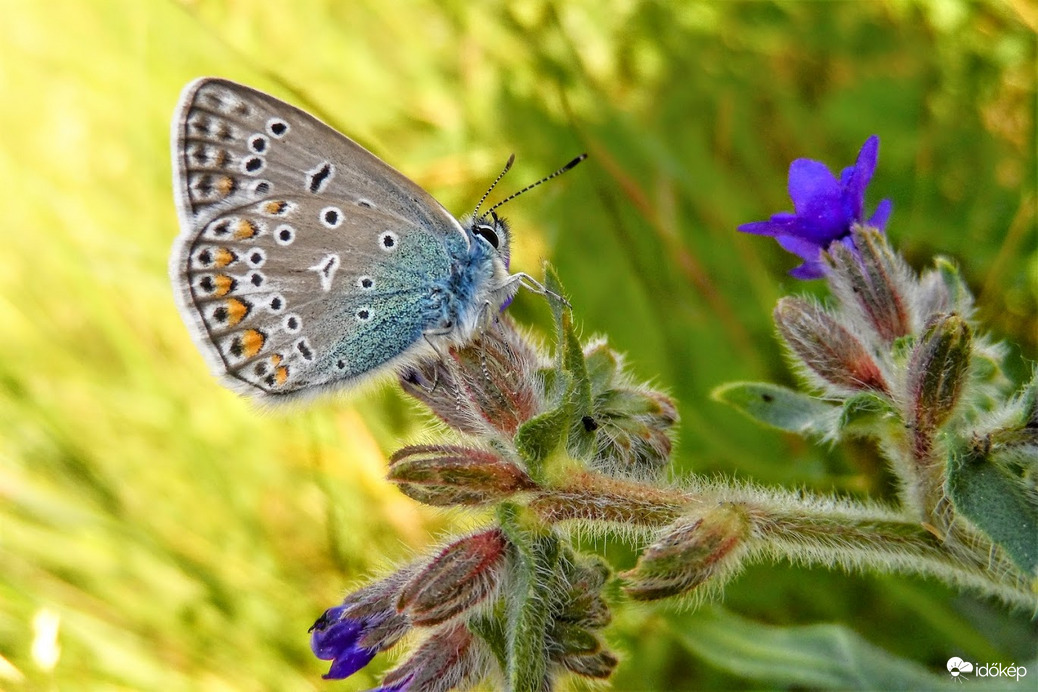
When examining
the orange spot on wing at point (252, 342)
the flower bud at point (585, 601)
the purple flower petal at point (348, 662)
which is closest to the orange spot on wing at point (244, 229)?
the orange spot on wing at point (252, 342)

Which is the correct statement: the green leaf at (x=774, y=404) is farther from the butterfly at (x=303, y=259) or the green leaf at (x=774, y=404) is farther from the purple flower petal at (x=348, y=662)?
the purple flower petal at (x=348, y=662)

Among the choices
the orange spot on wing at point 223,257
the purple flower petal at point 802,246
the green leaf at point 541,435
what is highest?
the purple flower petal at point 802,246

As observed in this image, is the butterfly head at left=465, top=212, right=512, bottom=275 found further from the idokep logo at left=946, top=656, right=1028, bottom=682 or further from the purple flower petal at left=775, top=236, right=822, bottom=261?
the idokep logo at left=946, top=656, right=1028, bottom=682

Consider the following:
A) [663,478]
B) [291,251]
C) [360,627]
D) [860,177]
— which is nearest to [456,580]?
[360,627]

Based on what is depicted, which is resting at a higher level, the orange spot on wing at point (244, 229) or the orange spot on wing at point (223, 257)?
the orange spot on wing at point (244, 229)

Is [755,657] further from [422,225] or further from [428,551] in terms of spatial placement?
[422,225]

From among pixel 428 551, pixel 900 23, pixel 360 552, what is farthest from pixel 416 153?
pixel 428 551

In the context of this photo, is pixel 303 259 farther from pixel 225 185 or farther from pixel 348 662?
pixel 348 662
